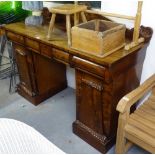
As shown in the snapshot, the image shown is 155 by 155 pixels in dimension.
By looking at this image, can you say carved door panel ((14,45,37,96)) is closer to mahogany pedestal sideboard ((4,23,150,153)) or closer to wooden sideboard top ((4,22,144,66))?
mahogany pedestal sideboard ((4,23,150,153))

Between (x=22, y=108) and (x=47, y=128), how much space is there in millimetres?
450

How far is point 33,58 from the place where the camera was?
207 cm

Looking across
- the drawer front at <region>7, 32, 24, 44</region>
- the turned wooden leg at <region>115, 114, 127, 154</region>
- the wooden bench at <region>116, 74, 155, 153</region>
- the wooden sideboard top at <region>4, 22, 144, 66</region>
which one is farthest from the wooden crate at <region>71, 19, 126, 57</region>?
the drawer front at <region>7, 32, 24, 44</region>

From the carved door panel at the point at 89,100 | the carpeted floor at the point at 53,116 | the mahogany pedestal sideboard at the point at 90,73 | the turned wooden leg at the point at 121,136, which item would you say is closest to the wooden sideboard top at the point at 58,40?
the mahogany pedestal sideboard at the point at 90,73

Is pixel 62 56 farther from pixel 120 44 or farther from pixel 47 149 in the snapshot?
pixel 47 149

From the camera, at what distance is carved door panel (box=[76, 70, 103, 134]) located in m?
1.50

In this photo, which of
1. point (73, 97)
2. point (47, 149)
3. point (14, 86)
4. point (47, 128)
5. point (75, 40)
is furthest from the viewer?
point (14, 86)

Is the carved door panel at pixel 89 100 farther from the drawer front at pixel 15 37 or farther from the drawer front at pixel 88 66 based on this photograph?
the drawer front at pixel 15 37

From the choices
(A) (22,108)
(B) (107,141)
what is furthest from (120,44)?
(A) (22,108)

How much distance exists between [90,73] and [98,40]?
0.79ft

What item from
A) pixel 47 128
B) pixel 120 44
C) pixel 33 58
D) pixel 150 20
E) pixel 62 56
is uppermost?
pixel 150 20

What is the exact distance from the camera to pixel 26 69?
85.7 inches

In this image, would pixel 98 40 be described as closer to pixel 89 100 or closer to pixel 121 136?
pixel 89 100

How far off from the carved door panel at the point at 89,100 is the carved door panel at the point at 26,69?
2.25 feet
